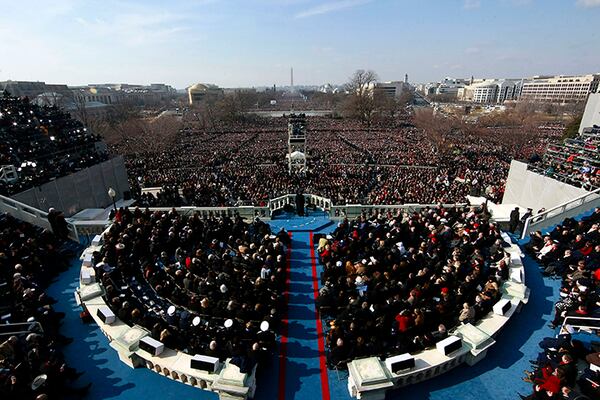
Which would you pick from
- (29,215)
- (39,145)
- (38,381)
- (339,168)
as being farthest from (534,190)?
(39,145)

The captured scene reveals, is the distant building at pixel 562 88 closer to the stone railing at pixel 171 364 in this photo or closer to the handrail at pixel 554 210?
the handrail at pixel 554 210

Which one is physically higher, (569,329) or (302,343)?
(569,329)

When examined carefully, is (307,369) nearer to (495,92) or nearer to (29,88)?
(29,88)

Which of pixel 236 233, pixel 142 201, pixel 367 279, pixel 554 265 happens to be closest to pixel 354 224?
pixel 367 279

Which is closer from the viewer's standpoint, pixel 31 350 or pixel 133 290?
pixel 31 350

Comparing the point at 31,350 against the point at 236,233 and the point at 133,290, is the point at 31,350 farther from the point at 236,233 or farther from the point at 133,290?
the point at 236,233

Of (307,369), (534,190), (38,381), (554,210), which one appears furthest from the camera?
(534,190)

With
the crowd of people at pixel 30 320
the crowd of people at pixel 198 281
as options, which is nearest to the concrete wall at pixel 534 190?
the crowd of people at pixel 198 281
